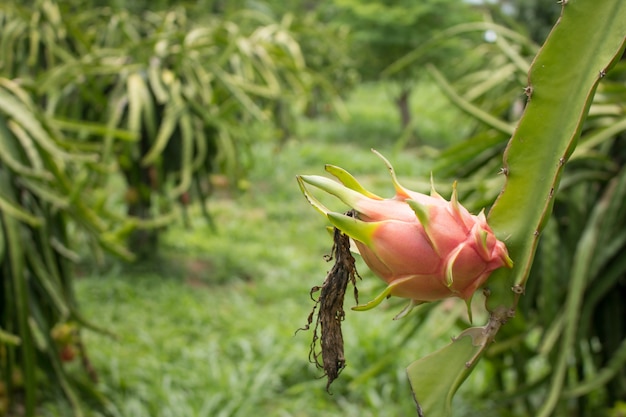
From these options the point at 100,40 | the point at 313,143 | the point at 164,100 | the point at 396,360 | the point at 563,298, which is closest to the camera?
the point at 563,298

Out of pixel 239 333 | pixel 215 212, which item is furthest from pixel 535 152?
pixel 215 212

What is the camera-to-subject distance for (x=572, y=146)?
50 centimetres

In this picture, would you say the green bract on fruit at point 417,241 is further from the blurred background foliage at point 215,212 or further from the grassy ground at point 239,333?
the grassy ground at point 239,333

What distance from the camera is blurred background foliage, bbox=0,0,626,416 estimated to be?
4.69 feet

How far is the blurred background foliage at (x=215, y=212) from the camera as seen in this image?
1.43 meters

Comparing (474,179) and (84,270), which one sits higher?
(474,179)

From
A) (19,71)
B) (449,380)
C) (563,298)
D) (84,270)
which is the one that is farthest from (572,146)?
(84,270)

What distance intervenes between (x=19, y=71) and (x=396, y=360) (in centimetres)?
149

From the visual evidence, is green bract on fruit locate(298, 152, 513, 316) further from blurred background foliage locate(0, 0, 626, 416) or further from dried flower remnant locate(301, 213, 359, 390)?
blurred background foliage locate(0, 0, 626, 416)

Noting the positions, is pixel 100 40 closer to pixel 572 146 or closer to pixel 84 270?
pixel 84 270

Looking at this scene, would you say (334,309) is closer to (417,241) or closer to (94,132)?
(417,241)

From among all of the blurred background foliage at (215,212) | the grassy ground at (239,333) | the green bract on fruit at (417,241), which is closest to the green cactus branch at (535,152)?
the green bract on fruit at (417,241)

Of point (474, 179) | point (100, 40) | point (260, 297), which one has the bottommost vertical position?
point (260, 297)

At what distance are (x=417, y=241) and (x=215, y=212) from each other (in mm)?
3934
